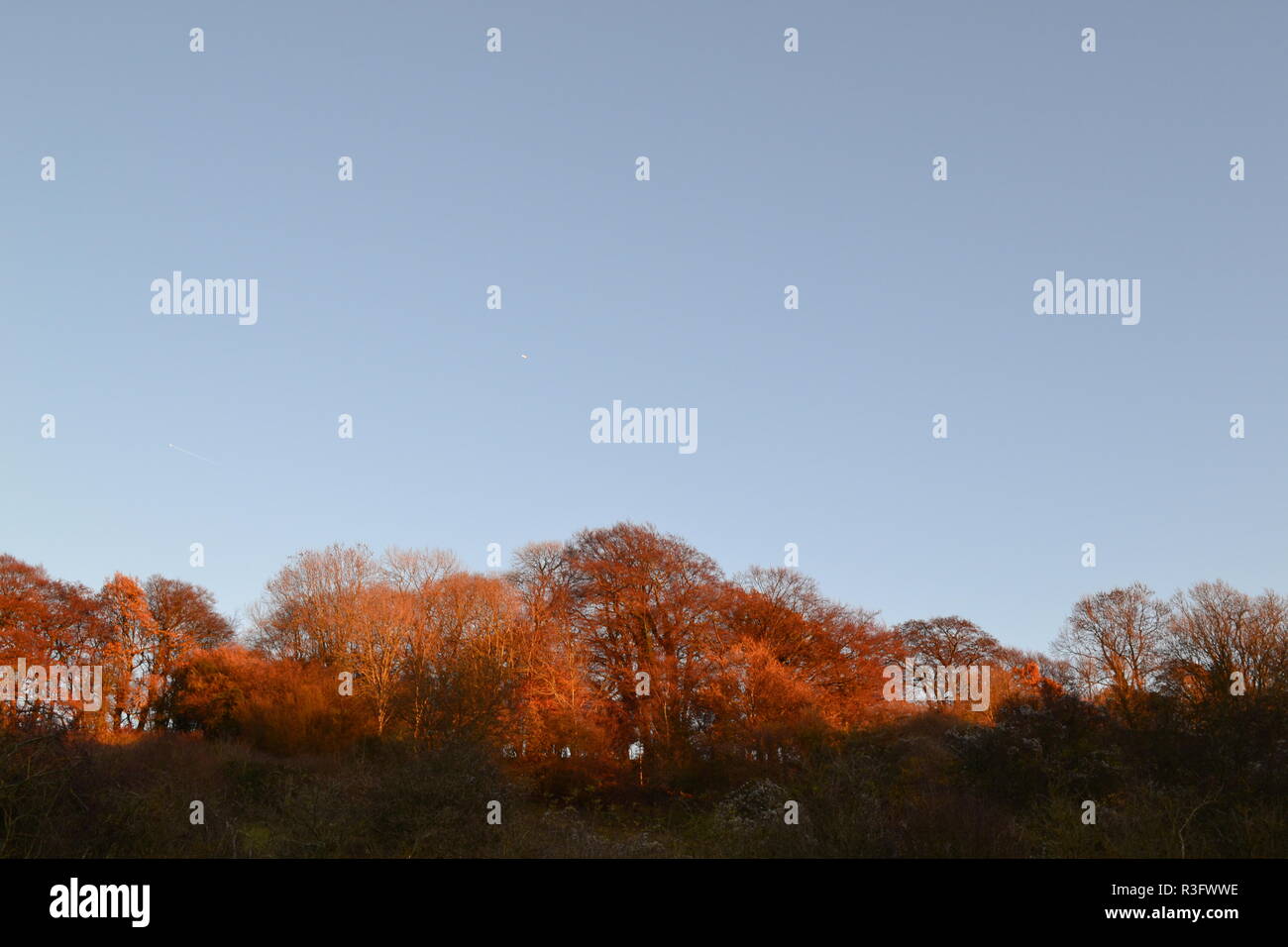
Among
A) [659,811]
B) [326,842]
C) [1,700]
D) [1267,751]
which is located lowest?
[659,811]

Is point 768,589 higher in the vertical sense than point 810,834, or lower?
higher

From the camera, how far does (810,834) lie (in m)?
13.9

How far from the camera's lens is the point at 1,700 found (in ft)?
46.5

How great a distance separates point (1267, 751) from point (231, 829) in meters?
17.3

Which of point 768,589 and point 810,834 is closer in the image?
point 810,834

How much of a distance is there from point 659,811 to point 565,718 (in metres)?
5.64
